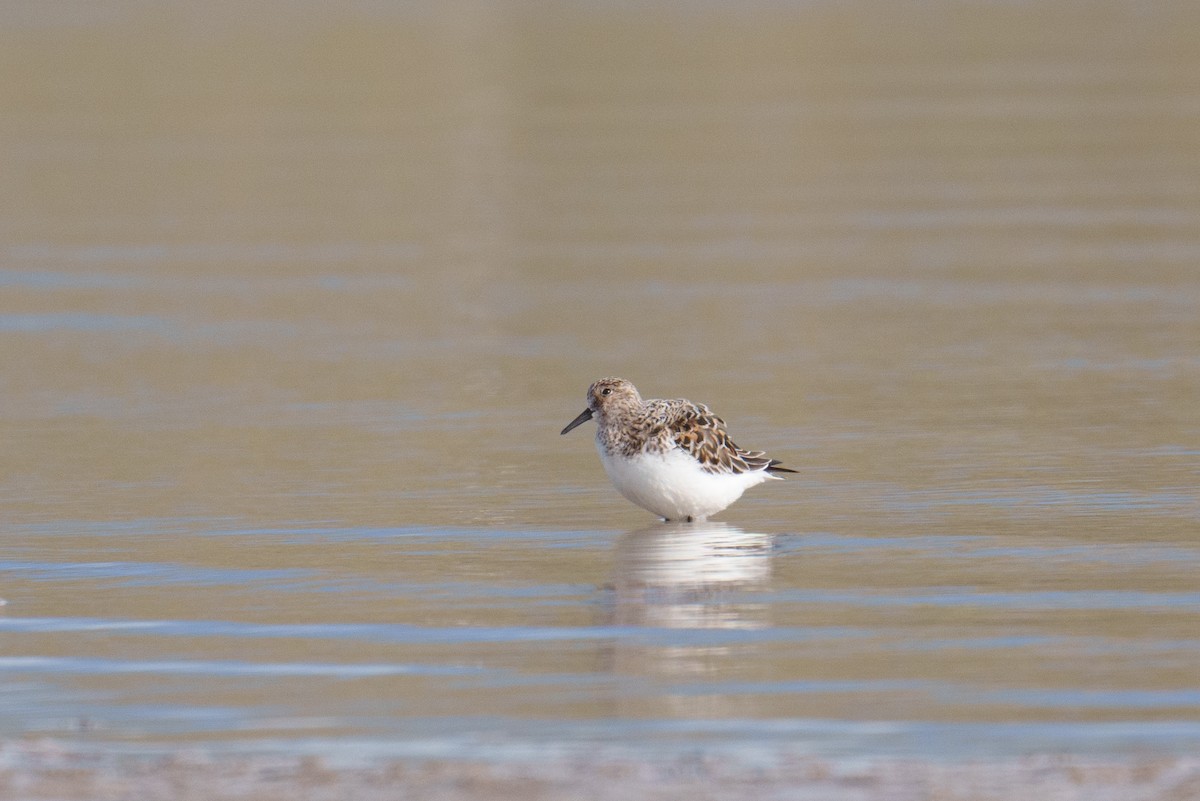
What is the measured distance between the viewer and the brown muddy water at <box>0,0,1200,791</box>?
25.6 feet

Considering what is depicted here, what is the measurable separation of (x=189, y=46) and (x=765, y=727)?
148 ft

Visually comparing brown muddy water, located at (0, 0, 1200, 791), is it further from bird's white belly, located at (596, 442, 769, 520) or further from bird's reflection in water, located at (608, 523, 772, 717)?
bird's white belly, located at (596, 442, 769, 520)

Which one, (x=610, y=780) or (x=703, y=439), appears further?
(x=703, y=439)

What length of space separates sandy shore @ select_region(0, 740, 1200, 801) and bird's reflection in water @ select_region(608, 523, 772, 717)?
79 cm

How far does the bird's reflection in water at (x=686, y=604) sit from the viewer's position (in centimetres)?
787

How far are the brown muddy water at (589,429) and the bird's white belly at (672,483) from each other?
0.18 meters

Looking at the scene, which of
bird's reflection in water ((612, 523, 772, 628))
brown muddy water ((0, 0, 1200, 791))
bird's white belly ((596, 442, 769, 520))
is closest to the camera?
brown muddy water ((0, 0, 1200, 791))

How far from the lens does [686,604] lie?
9.30 metres

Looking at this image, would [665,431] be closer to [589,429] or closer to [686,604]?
[686,604]

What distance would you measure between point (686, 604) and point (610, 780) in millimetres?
2683

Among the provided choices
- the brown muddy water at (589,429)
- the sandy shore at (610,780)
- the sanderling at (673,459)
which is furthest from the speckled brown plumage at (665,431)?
the sandy shore at (610,780)

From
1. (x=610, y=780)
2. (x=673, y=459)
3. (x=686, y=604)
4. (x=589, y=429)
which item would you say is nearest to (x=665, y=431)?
(x=673, y=459)

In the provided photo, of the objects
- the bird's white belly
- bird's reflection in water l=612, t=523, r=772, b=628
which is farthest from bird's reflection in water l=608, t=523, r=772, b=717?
the bird's white belly

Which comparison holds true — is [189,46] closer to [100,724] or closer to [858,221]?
[858,221]
